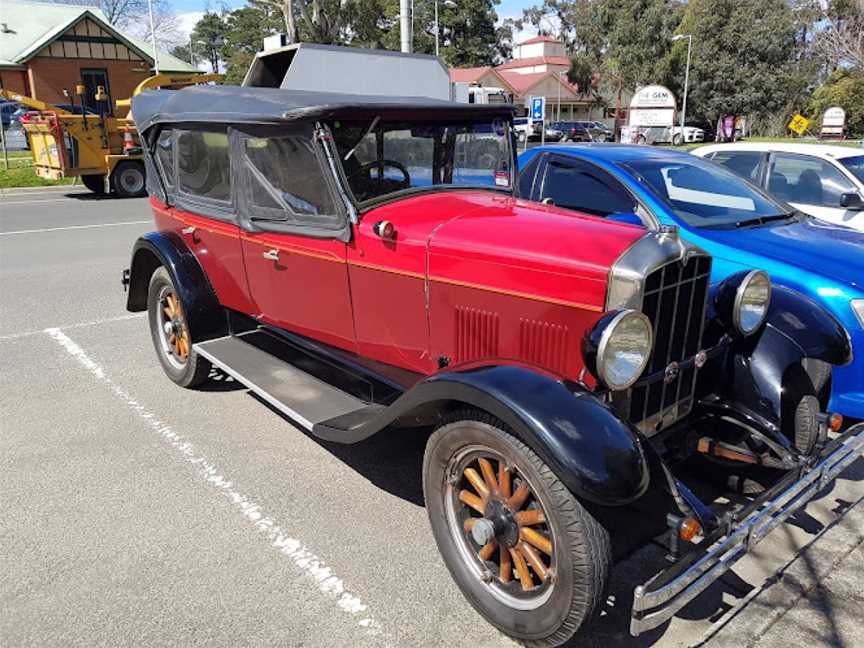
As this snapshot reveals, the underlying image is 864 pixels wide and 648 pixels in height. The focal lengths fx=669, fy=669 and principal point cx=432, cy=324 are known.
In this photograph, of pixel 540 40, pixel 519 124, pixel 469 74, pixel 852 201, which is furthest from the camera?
pixel 540 40

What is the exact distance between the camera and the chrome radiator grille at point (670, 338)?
265 cm

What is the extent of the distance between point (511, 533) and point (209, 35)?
92.2 metres

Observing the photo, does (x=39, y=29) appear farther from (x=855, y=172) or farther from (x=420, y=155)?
(x=855, y=172)

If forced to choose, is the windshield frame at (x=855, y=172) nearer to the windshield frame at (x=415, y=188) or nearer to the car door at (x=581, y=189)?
the car door at (x=581, y=189)

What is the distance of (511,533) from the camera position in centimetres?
247

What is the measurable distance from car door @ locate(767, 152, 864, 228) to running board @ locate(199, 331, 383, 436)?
185 inches

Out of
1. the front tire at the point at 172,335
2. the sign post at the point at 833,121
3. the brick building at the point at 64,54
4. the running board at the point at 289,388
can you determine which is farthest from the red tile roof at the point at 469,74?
the running board at the point at 289,388

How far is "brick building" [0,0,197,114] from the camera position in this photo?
3384 centimetres

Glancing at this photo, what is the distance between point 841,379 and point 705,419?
1.43 m

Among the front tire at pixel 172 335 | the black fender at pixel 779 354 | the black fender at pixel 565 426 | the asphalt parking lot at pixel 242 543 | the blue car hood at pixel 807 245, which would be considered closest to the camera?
the black fender at pixel 565 426

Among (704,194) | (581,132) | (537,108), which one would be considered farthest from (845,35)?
(704,194)

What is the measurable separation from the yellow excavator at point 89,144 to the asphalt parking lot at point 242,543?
38.0 ft

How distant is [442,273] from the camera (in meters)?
3.02

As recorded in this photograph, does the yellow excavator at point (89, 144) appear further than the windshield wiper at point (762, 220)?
Yes
